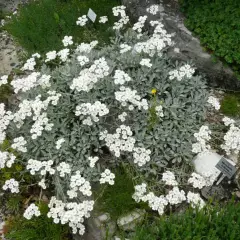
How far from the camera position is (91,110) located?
3688mm

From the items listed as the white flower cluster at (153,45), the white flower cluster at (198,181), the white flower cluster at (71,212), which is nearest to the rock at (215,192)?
the white flower cluster at (198,181)

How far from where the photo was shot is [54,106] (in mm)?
4285

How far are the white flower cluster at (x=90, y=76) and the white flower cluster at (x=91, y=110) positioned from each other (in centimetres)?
19

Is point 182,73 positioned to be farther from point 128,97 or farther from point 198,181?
point 198,181

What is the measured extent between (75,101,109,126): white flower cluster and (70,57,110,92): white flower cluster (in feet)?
0.62

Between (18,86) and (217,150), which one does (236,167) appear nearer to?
(217,150)

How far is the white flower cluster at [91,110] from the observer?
368 cm

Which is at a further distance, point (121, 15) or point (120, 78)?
point (121, 15)

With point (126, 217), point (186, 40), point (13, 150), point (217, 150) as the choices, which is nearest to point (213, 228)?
point (126, 217)

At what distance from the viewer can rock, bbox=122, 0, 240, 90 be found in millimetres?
4715

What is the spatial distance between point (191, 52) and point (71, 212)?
2.66 metres

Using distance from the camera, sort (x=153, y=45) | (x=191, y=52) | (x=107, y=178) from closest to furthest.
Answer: (x=107, y=178), (x=153, y=45), (x=191, y=52)

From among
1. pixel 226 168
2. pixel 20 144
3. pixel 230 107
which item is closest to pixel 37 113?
pixel 20 144

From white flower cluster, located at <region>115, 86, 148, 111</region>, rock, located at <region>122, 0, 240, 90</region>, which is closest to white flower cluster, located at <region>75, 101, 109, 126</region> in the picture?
white flower cluster, located at <region>115, 86, 148, 111</region>
